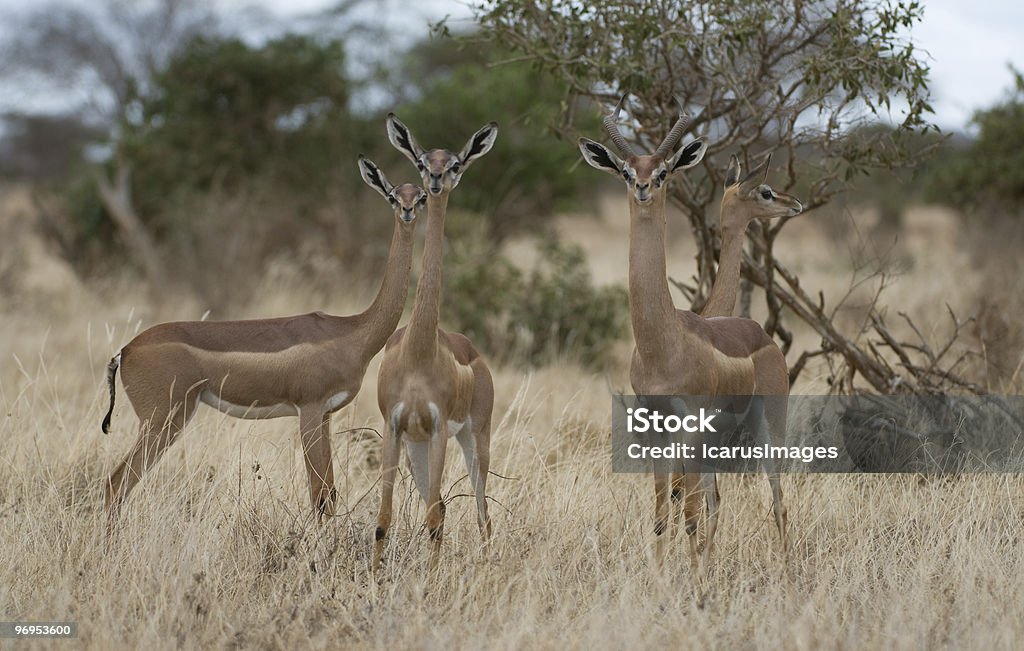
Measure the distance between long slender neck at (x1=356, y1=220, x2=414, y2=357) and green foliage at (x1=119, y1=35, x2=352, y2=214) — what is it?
939 cm

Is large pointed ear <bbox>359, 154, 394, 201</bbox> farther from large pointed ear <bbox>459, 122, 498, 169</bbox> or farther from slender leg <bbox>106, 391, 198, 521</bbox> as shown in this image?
slender leg <bbox>106, 391, 198, 521</bbox>

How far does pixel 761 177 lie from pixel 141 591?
3418 mm

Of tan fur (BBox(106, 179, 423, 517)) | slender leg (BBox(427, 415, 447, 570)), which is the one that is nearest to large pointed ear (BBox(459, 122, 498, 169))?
tan fur (BBox(106, 179, 423, 517))

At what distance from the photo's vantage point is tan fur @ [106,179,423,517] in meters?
4.73

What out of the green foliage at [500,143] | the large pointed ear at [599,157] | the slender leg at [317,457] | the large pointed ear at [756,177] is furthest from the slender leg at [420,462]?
the green foliage at [500,143]

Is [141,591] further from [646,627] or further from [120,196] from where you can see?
[120,196]

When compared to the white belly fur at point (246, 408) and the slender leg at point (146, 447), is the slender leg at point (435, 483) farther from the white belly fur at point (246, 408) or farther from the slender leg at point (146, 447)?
the slender leg at point (146, 447)

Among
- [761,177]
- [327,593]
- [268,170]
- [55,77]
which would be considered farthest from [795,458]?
Result: [55,77]

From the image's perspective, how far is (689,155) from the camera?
4.52 metres

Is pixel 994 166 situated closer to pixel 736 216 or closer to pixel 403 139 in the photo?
pixel 736 216

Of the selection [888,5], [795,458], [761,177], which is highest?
[888,5]

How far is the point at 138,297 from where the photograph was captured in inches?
487

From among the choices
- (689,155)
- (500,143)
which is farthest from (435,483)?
(500,143)

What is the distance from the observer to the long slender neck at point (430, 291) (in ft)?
13.6
